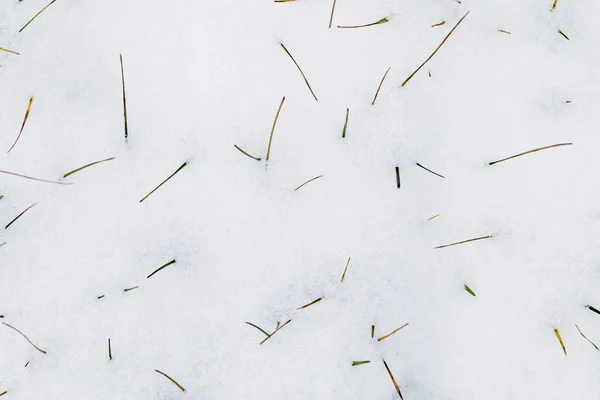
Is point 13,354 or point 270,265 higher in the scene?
point 270,265

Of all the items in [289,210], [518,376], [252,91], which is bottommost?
[518,376]

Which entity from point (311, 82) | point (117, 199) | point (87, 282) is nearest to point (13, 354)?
point (87, 282)

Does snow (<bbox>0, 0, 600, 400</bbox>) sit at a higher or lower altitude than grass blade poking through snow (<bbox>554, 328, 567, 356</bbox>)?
higher

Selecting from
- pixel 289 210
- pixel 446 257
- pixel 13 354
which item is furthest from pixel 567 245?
pixel 13 354

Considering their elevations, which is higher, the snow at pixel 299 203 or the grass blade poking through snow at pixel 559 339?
the snow at pixel 299 203

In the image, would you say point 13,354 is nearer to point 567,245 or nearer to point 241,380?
point 241,380

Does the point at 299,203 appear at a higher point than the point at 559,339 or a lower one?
higher
